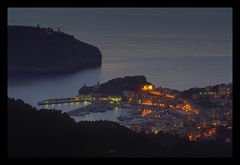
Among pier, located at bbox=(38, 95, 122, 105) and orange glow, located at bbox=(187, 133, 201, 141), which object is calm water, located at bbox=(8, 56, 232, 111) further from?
orange glow, located at bbox=(187, 133, 201, 141)

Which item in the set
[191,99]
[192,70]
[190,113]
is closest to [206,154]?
[190,113]

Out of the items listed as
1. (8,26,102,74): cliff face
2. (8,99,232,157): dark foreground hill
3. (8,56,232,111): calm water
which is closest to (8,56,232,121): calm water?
(8,56,232,111): calm water

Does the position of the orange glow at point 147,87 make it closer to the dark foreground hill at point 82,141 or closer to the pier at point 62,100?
the pier at point 62,100

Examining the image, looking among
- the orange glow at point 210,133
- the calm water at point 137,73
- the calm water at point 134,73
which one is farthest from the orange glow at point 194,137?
the calm water at point 137,73
